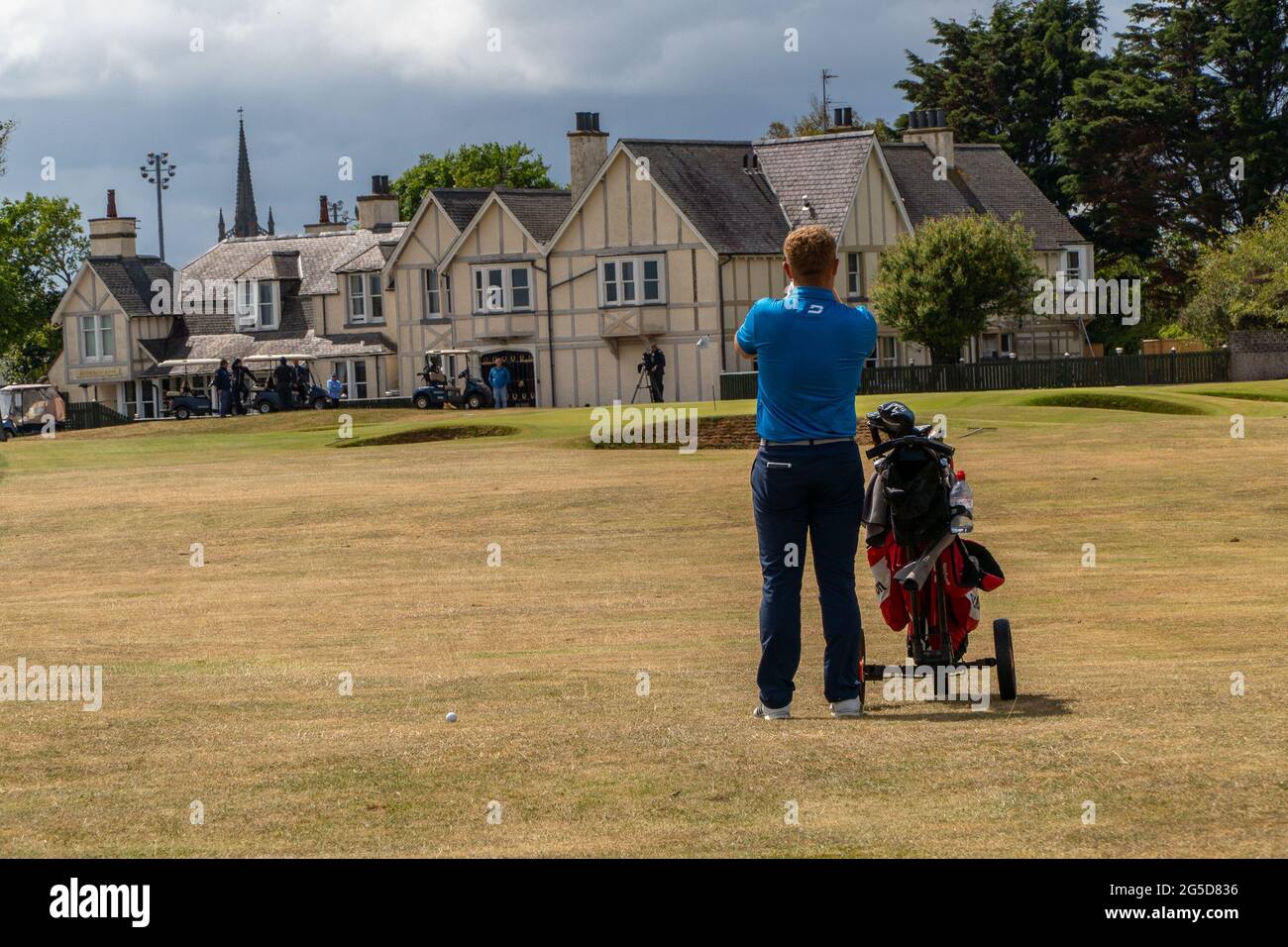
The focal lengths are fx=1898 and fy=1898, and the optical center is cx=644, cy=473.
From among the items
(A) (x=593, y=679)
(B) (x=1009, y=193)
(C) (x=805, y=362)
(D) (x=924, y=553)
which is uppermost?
(B) (x=1009, y=193)

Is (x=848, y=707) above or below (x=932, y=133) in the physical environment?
below

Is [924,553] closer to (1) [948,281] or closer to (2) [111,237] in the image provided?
(1) [948,281]

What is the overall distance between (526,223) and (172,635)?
197 feet

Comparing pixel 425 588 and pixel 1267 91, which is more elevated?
pixel 1267 91

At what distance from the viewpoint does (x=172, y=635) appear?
15.1 meters

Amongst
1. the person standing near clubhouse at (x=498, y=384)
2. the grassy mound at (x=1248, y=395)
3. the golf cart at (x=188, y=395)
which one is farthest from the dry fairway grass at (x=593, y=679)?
the golf cart at (x=188, y=395)

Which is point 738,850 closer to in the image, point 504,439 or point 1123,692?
point 1123,692

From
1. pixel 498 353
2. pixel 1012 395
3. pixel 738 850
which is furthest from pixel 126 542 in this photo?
pixel 498 353

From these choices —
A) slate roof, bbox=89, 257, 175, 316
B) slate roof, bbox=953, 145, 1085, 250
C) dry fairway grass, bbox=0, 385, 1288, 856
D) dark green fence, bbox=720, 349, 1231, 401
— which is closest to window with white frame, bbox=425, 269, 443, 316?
dark green fence, bbox=720, 349, 1231, 401

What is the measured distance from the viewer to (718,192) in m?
70.8

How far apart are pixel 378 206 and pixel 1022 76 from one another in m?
33.0

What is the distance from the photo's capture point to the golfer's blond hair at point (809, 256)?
9.74 metres

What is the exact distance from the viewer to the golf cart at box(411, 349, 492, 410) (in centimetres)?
6606

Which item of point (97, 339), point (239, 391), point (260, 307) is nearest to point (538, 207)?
point (239, 391)
